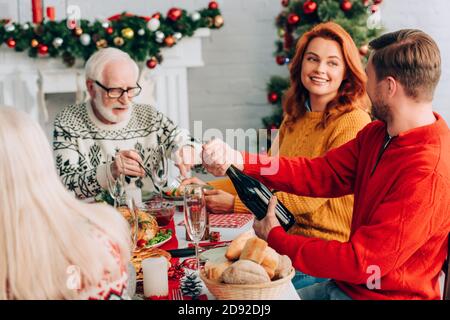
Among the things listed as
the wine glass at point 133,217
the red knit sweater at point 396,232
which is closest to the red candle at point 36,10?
the wine glass at point 133,217

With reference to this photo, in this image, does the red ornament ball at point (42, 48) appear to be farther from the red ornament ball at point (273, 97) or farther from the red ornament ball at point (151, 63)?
the red ornament ball at point (273, 97)

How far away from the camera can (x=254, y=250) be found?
48.3 inches

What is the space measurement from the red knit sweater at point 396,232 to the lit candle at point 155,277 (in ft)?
1.04

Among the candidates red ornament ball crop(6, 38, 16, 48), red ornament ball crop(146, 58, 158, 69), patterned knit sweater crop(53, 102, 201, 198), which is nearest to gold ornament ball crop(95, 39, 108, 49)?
red ornament ball crop(146, 58, 158, 69)

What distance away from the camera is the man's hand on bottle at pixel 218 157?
71.7 inches

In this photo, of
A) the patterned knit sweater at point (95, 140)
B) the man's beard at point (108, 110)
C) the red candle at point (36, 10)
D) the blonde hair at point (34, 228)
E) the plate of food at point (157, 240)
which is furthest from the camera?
the red candle at point (36, 10)

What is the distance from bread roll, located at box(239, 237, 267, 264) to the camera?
1.21m

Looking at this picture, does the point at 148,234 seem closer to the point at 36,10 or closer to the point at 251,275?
the point at 251,275

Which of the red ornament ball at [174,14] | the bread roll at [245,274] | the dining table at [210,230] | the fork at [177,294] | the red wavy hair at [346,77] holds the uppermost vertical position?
the red ornament ball at [174,14]

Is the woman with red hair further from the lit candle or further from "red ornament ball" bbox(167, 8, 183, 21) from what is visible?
"red ornament ball" bbox(167, 8, 183, 21)

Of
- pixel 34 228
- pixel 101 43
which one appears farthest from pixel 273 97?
pixel 34 228

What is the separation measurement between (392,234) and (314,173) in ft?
1.85

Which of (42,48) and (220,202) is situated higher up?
(42,48)
